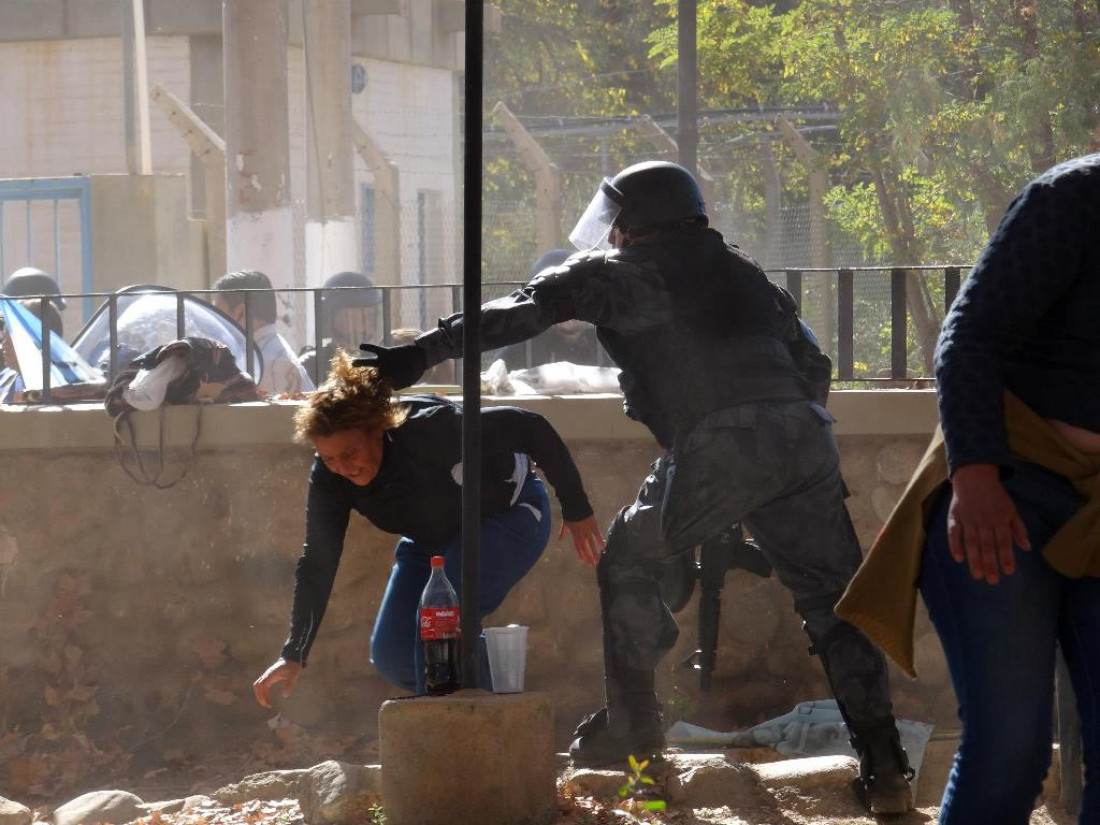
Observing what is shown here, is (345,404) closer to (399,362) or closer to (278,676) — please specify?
(399,362)

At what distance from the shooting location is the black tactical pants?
4.34 meters

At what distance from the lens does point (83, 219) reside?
14750 millimetres

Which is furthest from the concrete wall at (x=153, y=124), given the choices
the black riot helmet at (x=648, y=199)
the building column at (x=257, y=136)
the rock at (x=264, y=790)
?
the black riot helmet at (x=648, y=199)

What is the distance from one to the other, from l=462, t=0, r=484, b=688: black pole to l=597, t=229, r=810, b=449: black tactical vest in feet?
1.96

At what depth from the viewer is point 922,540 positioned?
9.21 feet

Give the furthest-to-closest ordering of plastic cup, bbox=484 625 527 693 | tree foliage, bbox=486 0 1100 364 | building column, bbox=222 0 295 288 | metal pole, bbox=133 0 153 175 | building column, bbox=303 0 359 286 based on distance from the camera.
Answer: metal pole, bbox=133 0 153 175 → building column, bbox=303 0 359 286 → tree foliage, bbox=486 0 1100 364 → building column, bbox=222 0 295 288 → plastic cup, bbox=484 625 527 693

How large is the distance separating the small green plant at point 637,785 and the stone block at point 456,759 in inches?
17.6

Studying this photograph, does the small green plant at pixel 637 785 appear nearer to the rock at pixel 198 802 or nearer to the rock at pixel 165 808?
the rock at pixel 198 802

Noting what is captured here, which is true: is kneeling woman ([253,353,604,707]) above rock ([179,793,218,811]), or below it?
above

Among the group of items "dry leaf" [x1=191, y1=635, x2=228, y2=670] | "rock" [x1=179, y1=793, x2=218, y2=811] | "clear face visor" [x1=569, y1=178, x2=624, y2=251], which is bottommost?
"rock" [x1=179, y1=793, x2=218, y2=811]

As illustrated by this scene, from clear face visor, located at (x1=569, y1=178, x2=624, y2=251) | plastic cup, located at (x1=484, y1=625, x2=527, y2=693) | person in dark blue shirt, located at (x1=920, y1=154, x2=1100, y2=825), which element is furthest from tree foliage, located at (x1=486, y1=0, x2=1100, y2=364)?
person in dark blue shirt, located at (x1=920, y1=154, x2=1100, y2=825)

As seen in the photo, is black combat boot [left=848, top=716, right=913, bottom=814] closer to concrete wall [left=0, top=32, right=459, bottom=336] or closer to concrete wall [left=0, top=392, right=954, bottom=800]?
concrete wall [left=0, top=392, right=954, bottom=800]

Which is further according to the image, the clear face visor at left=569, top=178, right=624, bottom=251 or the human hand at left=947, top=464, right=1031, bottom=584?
the clear face visor at left=569, top=178, right=624, bottom=251

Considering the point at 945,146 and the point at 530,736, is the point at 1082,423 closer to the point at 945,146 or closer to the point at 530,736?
the point at 530,736
